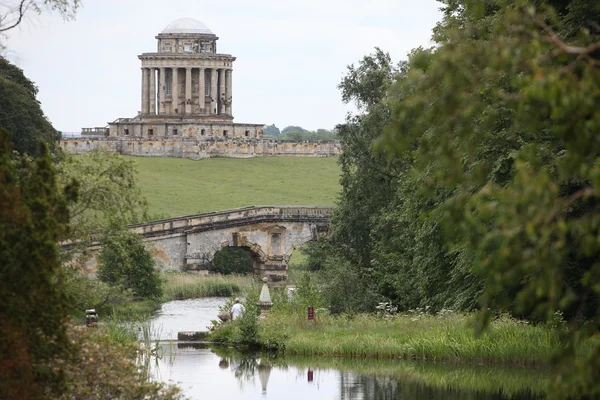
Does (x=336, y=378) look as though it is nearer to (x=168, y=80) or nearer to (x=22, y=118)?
(x=22, y=118)

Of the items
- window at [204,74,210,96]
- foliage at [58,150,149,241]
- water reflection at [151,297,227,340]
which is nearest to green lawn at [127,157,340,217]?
window at [204,74,210,96]

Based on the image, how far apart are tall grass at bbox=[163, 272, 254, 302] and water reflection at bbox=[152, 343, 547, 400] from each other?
75.5 feet

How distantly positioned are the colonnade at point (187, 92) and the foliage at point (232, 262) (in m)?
49.2

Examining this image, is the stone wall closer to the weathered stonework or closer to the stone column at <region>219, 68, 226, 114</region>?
the stone column at <region>219, 68, 226, 114</region>

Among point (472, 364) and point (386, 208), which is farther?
point (386, 208)

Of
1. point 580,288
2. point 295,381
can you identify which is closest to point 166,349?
point 295,381

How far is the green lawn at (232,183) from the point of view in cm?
8412

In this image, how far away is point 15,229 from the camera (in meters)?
13.7

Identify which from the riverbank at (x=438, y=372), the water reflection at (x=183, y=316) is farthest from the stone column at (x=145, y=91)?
the riverbank at (x=438, y=372)

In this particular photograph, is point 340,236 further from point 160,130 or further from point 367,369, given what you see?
point 160,130

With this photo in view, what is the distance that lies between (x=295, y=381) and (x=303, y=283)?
40.5 feet

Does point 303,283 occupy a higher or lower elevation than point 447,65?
lower

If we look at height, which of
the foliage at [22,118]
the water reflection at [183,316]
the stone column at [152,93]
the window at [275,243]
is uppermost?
the stone column at [152,93]

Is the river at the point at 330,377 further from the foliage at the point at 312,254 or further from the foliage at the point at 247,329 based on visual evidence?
the foliage at the point at 312,254
